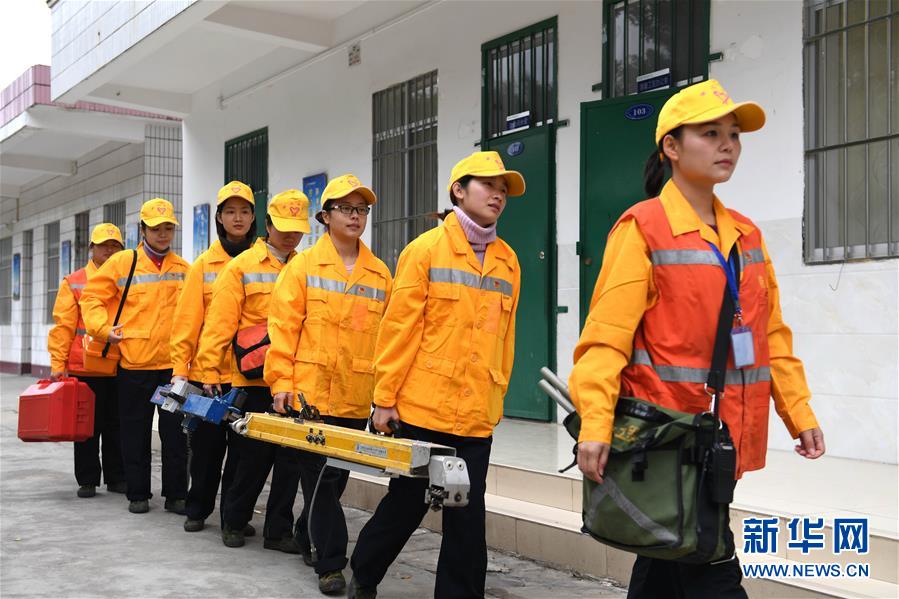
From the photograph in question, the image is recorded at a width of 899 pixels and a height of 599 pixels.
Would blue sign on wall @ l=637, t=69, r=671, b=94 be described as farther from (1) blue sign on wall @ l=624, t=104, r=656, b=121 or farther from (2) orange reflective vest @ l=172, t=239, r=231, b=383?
(2) orange reflective vest @ l=172, t=239, r=231, b=383

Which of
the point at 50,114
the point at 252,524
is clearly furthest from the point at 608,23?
the point at 50,114

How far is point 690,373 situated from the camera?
288 centimetres

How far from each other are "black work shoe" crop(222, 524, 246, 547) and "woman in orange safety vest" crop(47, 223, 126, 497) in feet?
7.26

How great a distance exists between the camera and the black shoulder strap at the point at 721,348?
2842 millimetres

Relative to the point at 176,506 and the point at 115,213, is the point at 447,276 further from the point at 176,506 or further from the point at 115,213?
the point at 115,213

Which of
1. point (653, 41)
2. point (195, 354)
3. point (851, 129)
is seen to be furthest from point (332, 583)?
point (653, 41)

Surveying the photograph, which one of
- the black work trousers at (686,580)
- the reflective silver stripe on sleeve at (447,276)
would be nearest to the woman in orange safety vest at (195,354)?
the reflective silver stripe on sleeve at (447,276)

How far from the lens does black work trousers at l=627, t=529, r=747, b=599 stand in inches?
113

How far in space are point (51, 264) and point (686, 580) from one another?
24244 millimetres

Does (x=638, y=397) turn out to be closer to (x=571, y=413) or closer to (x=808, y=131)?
(x=571, y=413)

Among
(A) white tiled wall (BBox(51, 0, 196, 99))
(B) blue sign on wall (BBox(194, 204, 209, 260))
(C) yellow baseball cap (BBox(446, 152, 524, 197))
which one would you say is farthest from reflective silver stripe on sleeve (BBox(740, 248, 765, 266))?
(B) blue sign on wall (BBox(194, 204, 209, 260))

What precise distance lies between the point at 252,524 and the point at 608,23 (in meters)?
4.86

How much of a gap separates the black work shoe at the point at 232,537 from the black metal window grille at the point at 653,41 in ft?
15.0

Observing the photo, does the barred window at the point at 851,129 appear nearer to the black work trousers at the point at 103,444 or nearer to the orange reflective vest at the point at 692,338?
the orange reflective vest at the point at 692,338
